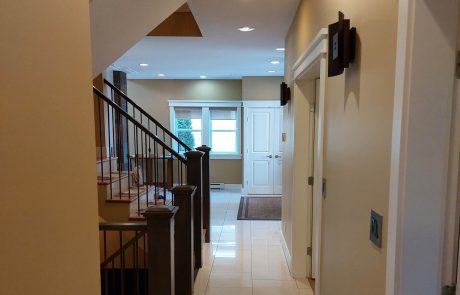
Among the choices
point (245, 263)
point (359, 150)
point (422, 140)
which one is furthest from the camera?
point (245, 263)

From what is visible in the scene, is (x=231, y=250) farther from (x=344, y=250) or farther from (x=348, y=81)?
(x=348, y=81)

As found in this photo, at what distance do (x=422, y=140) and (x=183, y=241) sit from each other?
6.94ft

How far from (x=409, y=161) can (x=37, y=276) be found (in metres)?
1.07

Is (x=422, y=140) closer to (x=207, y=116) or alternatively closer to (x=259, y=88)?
(x=259, y=88)

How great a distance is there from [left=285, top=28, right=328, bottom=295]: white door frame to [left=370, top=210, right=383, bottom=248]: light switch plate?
30.7 inches

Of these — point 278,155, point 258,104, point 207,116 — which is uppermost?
point 258,104

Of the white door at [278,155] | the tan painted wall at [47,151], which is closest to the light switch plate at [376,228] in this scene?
the tan painted wall at [47,151]

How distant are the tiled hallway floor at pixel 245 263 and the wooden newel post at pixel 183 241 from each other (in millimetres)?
397

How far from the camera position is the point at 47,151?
796 mm

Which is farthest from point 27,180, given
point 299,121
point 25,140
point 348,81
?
point 299,121

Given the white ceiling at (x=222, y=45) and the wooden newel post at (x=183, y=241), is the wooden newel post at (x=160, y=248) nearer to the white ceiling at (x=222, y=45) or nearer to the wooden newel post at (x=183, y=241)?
the wooden newel post at (x=183, y=241)

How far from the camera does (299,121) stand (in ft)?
10.1

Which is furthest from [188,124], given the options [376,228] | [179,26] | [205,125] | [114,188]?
[376,228]

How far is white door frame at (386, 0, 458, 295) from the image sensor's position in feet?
3.11
